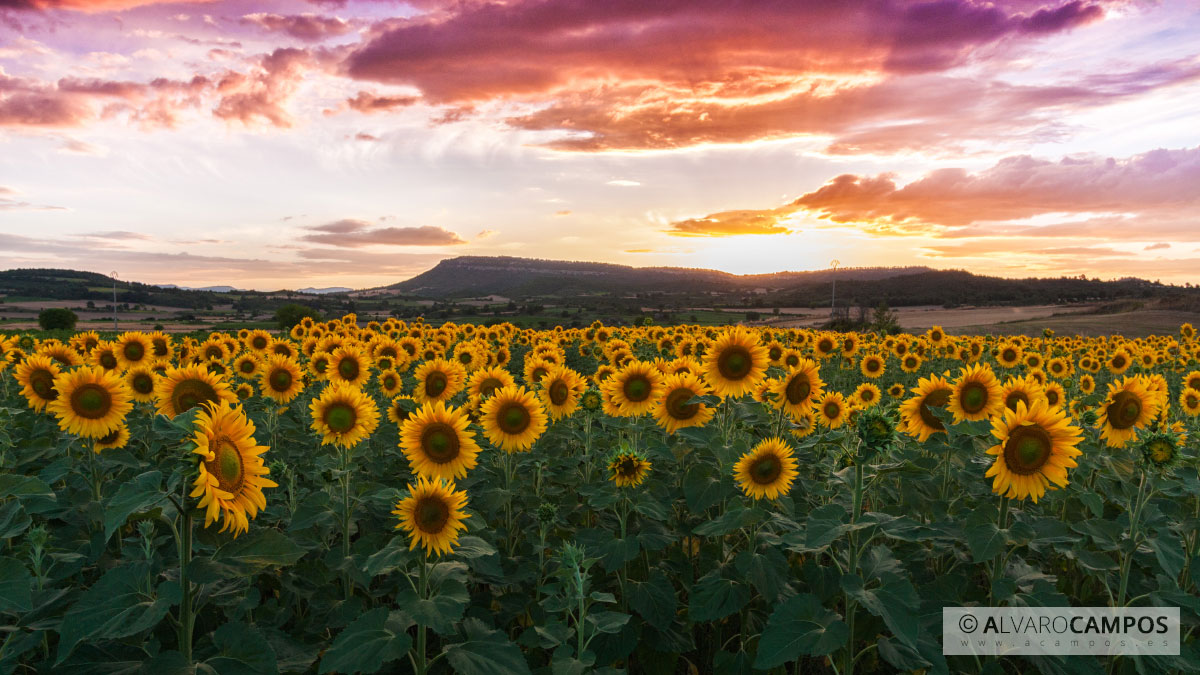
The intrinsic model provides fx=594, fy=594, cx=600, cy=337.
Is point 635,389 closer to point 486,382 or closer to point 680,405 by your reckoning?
point 680,405

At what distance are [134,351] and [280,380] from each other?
3.01 m

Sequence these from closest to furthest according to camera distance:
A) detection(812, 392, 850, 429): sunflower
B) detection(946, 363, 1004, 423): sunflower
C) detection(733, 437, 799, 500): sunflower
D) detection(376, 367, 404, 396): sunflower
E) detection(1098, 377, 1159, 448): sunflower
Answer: detection(733, 437, 799, 500): sunflower, detection(946, 363, 1004, 423): sunflower, detection(1098, 377, 1159, 448): sunflower, detection(812, 392, 850, 429): sunflower, detection(376, 367, 404, 396): sunflower

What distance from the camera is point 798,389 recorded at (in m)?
6.30

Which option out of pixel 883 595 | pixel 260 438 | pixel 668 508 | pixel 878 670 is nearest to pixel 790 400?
pixel 668 508

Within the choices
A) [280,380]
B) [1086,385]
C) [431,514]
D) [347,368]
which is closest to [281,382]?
[280,380]

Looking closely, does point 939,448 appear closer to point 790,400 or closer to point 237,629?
point 790,400

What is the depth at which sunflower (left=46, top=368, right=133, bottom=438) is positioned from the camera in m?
5.73

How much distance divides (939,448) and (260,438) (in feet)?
26.3

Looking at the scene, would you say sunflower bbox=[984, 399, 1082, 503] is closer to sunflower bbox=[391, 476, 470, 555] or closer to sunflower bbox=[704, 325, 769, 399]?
sunflower bbox=[704, 325, 769, 399]

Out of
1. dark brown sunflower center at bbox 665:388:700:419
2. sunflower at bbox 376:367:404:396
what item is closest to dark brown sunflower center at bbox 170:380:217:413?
sunflower at bbox 376:367:404:396

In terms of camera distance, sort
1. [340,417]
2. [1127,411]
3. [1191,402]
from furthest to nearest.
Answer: [1191,402]
[1127,411]
[340,417]

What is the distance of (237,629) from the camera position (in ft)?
9.59

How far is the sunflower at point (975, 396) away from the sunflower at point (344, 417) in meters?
5.71

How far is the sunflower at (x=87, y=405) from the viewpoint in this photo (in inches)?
226
